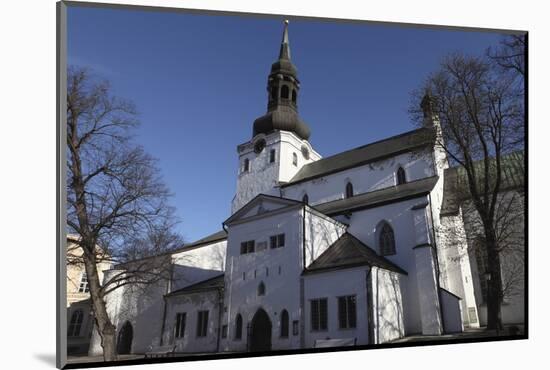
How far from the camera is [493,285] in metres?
10.2

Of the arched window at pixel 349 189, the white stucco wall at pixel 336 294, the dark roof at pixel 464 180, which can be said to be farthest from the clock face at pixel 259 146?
the white stucco wall at pixel 336 294

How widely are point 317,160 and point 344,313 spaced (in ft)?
37.1

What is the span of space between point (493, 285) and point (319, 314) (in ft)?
14.4

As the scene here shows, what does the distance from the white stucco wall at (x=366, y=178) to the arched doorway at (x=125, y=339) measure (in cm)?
854

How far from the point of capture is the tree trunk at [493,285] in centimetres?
980

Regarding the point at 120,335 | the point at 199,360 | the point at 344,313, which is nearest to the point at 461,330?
the point at 344,313

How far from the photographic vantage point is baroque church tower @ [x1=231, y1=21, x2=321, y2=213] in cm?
2041

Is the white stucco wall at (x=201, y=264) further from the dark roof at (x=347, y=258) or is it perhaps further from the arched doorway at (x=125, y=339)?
the dark roof at (x=347, y=258)

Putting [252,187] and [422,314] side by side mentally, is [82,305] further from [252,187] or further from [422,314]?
[252,187]

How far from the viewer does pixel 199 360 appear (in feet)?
26.2

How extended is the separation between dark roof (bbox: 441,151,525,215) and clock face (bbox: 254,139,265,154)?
10.2 m

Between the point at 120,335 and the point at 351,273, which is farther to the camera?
the point at 120,335

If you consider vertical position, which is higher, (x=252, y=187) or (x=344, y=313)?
(x=252, y=187)

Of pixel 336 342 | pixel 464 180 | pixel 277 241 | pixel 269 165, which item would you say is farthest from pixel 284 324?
pixel 269 165
